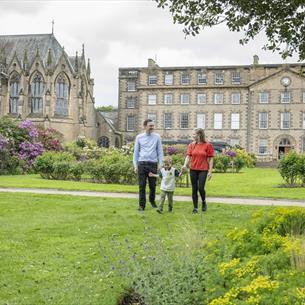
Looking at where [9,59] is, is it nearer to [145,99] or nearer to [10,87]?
[10,87]

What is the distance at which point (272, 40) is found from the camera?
10250 millimetres

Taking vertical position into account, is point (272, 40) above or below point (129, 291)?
above

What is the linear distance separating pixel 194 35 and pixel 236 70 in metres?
56.2

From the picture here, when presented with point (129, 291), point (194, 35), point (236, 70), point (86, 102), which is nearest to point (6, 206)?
point (194, 35)

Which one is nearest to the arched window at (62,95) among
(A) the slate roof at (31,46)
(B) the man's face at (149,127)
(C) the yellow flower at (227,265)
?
(A) the slate roof at (31,46)

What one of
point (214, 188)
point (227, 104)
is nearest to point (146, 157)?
point (214, 188)

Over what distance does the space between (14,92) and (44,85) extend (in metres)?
4.15

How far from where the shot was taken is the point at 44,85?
57219 mm

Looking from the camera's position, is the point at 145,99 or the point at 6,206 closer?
the point at 6,206

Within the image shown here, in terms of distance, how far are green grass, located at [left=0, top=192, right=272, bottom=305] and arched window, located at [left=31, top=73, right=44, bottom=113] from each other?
45054 mm

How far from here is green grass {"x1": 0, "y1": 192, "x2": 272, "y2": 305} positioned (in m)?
5.47

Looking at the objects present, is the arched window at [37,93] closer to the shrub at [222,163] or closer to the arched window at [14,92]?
the arched window at [14,92]

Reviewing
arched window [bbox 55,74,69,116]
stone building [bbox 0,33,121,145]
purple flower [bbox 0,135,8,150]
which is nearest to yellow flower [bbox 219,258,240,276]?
purple flower [bbox 0,135,8,150]

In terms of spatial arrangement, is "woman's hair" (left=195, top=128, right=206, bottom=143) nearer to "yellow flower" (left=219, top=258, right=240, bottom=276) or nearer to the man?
the man
